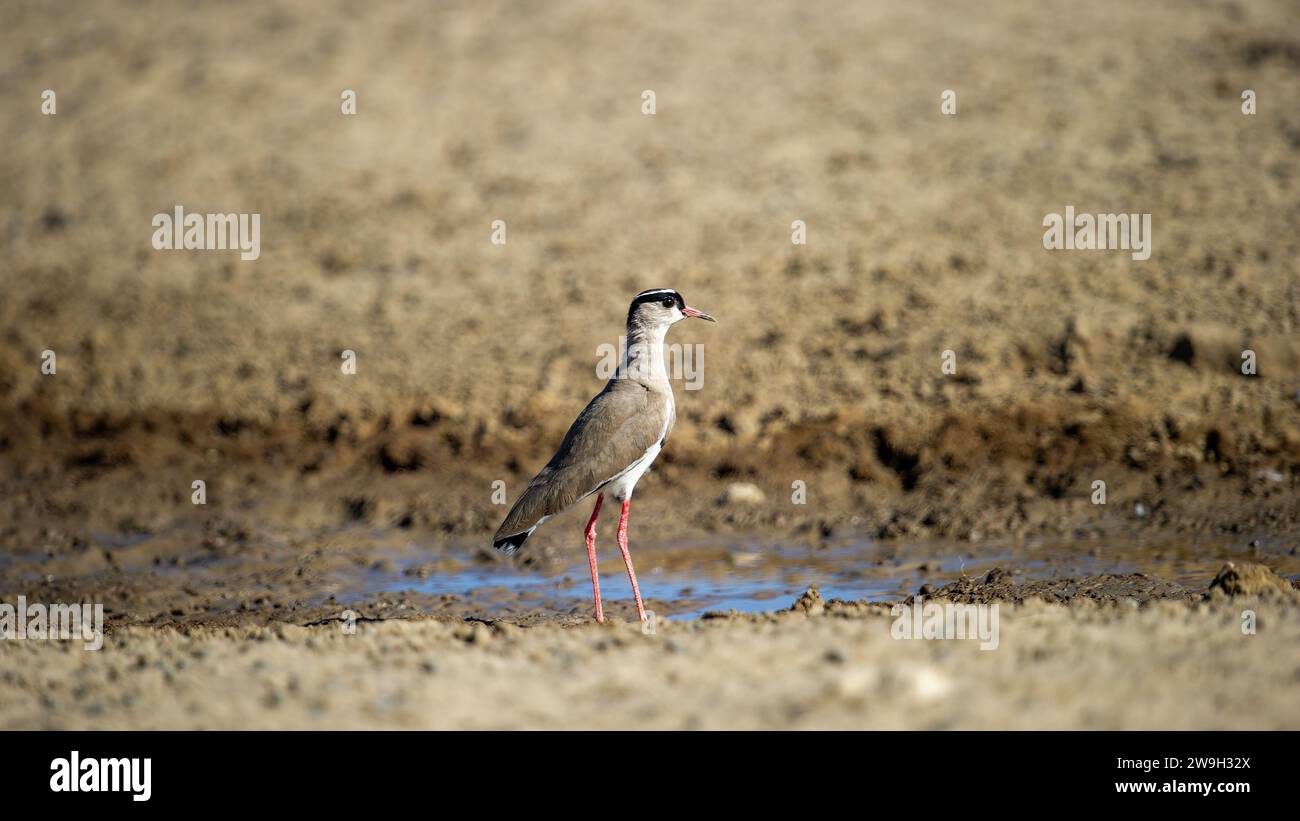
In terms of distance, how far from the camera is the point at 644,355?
32.3 feet

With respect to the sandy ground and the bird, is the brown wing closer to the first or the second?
the bird

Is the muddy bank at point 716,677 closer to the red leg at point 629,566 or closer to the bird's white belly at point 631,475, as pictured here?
the red leg at point 629,566

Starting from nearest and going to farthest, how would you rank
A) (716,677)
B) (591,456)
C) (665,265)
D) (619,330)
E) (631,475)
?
(716,677) < (591,456) < (631,475) < (619,330) < (665,265)

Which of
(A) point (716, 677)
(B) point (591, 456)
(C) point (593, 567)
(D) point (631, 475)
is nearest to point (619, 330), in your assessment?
(D) point (631, 475)

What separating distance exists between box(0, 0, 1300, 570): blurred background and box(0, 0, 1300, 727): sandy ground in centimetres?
6

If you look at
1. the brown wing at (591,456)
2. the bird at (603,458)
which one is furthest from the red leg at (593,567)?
the brown wing at (591,456)

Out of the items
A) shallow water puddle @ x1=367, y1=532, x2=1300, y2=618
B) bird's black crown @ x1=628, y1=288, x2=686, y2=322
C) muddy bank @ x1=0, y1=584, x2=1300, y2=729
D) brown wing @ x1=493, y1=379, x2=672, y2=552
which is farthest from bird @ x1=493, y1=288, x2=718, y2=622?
muddy bank @ x1=0, y1=584, x2=1300, y2=729

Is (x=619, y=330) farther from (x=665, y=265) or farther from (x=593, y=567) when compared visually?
(x=593, y=567)

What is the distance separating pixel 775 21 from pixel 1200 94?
7.09 metres

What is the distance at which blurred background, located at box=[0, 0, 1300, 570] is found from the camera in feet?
39.5

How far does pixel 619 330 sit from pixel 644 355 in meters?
5.03

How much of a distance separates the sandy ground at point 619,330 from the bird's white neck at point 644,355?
5.88 ft
